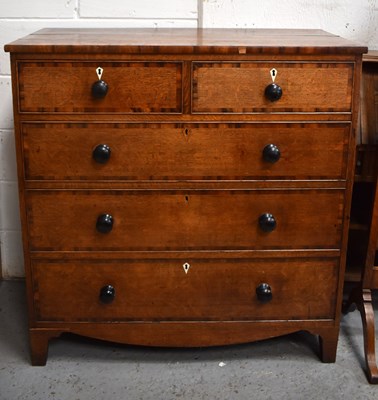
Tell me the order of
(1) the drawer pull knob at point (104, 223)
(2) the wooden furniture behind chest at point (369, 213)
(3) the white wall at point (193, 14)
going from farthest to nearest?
(3) the white wall at point (193, 14) < (2) the wooden furniture behind chest at point (369, 213) < (1) the drawer pull knob at point (104, 223)

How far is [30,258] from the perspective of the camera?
6.64 ft

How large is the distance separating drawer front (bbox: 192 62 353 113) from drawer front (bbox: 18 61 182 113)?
8 centimetres

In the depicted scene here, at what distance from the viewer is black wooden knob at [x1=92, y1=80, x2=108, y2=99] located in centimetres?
182

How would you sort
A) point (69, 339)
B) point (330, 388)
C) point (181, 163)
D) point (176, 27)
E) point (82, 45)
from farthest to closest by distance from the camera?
point (176, 27)
point (69, 339)
point (330, 388)
point (181, 163)
point (82, 45)

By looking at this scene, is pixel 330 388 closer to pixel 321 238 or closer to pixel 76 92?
pixel 321 238

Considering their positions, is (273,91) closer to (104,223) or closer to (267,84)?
(267,84)

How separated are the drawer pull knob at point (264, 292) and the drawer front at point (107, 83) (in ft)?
2.11

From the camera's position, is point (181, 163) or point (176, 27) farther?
point (176, 27)

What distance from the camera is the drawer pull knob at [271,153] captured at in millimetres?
1907

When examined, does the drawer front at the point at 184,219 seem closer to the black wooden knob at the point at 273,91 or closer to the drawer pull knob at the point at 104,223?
the drawer pull knob at the point at 104,223

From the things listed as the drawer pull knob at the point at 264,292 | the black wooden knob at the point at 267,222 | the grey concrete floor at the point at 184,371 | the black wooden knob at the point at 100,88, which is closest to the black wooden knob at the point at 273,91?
the black wooden knob at the point at 267,222

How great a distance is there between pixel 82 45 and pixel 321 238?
96 centimetres

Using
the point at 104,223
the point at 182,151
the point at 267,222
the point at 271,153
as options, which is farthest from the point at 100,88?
the point at 267,222

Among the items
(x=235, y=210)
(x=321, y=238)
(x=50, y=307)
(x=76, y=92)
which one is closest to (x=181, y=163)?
(x=235, y=210)
